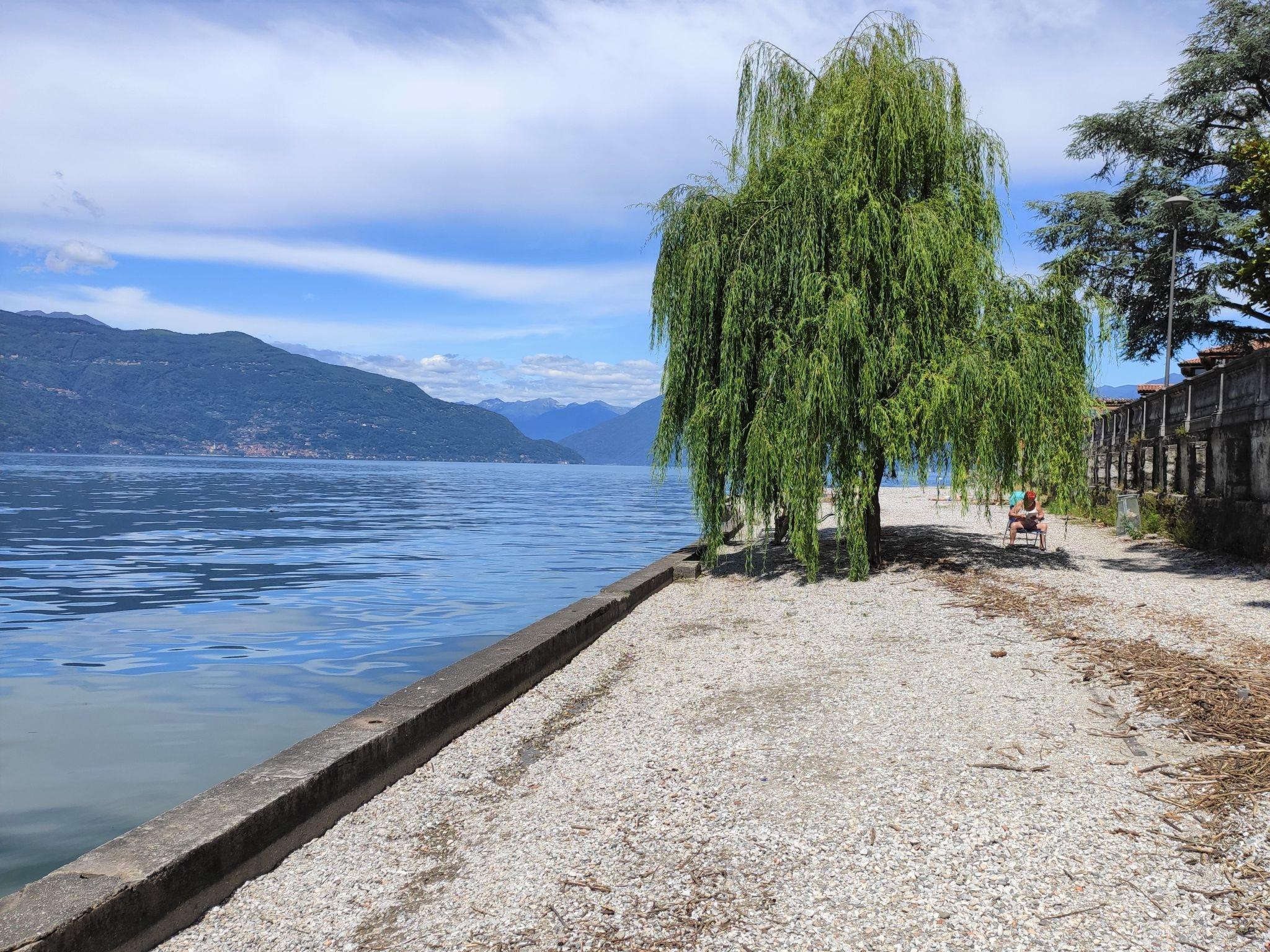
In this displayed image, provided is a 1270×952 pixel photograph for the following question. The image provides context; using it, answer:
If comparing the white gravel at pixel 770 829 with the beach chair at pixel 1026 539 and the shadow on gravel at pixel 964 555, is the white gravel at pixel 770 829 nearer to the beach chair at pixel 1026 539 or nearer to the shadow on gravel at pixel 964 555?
the shadow on gravel at pixel 964 555

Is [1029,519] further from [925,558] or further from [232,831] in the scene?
[232,831]

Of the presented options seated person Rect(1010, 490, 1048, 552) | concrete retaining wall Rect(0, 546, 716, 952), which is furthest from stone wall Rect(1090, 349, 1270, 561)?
concrete retaining wall Rect(0, 546, 716, 952)

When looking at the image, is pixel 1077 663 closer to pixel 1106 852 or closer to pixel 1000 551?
pixel 1106 852

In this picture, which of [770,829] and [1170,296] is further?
[1170,296]

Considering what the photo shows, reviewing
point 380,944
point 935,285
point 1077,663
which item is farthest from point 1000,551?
point 380,944

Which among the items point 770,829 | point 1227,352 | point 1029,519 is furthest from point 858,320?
point 1227,352

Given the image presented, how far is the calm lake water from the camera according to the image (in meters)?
7.43

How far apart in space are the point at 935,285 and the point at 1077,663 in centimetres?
667

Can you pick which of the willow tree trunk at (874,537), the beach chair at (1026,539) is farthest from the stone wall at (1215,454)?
the willow tree trunk at (874,537)

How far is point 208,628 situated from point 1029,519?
49.2 feet

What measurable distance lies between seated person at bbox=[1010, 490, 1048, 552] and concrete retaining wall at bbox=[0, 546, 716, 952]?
43.8 feet

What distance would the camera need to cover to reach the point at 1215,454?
1705 cm

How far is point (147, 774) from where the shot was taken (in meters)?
7.45

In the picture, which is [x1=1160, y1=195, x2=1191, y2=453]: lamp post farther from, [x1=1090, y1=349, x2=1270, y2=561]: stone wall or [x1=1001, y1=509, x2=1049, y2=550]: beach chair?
[x1=1001, y1=509, x2=1049, y2=550]: beach chair
